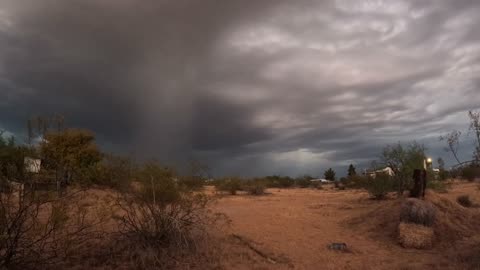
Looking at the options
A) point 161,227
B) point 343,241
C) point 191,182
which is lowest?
point 343,241

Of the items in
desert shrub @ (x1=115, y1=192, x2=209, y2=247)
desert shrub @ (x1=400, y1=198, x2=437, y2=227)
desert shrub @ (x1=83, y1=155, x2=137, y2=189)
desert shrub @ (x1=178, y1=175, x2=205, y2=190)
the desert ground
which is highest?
desert shrub @ (x1=83, y1=155, x2=137, y2=189)

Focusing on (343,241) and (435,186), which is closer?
(343,241)

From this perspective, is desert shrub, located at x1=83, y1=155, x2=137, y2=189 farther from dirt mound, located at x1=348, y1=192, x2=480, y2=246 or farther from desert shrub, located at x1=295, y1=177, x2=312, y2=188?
desert shrub, located at x1=295, y1=177, x2=312, y2=188

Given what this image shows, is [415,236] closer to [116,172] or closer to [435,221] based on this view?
[435,221]

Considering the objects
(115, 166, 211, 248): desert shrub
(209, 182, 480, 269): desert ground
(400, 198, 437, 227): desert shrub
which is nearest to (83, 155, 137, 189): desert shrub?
(115, 166, 211, 248): desert shrub

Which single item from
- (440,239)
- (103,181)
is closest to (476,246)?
(440,239)

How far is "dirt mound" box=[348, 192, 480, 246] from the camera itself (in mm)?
13570

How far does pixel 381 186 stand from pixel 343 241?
40.4ft

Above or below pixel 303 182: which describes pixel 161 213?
below

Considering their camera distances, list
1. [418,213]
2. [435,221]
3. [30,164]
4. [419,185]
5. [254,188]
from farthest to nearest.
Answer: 1. [254,188]
2. [419,185]
3. [435,221]
4. [418,213]
5. [30,164]

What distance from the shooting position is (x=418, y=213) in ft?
44.3

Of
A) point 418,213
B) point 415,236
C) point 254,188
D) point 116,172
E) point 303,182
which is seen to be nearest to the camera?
point 116,172

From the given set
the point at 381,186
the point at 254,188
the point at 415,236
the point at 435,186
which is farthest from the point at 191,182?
the point at 254,188

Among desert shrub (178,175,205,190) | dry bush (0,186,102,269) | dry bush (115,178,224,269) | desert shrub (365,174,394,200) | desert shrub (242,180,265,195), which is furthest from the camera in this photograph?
desert shrub (242,180,265,195)
